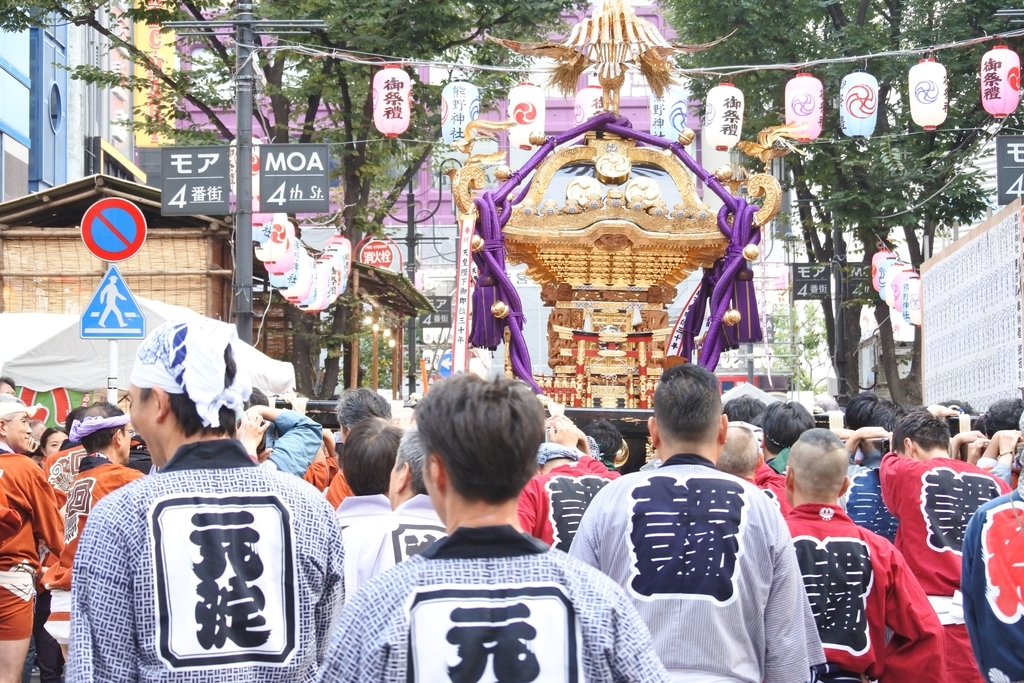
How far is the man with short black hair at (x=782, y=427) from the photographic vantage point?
5.99m

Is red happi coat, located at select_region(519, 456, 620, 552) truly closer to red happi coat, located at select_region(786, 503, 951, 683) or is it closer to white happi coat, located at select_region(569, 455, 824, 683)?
red happi coat, located at select_region(786, 503, 951, 683)

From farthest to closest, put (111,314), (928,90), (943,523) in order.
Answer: (928,90), (111,314), (943,523)

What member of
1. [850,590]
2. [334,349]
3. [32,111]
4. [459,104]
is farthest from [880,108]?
[850,590]

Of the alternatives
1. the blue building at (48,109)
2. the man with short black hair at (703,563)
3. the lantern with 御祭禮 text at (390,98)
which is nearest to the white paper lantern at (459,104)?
the lantern with 御祭禮 text at (390,98)

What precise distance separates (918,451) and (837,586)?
5.52 feet

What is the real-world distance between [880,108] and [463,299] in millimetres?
12968

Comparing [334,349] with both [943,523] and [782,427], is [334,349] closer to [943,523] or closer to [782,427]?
[782,427]

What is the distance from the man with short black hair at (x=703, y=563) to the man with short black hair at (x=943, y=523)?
1.87 m

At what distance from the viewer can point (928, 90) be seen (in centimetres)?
1539

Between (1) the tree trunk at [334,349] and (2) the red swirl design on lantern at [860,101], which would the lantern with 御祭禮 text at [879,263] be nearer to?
(2) the red swirl design on lantern at [860,101]

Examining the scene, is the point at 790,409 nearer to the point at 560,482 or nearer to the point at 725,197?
the point at 560,482

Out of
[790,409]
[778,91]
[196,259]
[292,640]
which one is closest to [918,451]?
[790,409]

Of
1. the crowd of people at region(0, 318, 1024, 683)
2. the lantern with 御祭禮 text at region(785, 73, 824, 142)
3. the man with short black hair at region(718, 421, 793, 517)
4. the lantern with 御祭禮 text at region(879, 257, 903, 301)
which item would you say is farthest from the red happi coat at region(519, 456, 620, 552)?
the lantern with 御祭禮 text at region(879, 257, 903, 301)

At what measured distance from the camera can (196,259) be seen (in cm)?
1608
